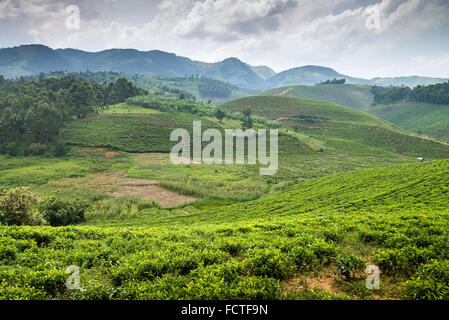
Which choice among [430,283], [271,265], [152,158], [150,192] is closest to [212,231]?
[271,265]

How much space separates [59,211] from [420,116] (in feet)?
630

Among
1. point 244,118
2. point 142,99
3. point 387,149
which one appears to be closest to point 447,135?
point 387,149

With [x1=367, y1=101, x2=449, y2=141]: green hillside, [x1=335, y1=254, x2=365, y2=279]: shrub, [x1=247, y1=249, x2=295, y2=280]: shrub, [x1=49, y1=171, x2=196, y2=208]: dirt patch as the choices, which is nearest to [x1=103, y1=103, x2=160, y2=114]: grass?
[x1=49, y1=171, x2=196, y2=208]: dirt patch

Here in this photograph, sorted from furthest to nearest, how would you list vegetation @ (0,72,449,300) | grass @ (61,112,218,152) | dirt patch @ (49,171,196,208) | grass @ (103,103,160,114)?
grass @ (103,103,160,114) → grass @ (61,112,218,152) → dirt patch @ (49,171,196,208) → vegetation @ (0,72,449,300)

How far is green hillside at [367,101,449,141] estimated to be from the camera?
120 meters

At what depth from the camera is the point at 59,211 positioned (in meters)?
28.7

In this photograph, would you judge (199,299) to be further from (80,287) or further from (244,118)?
(244,118)

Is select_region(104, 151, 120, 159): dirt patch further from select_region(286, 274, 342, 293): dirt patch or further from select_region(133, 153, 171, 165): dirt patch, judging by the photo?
select_region(286, 274, 342, 293): dirt patch

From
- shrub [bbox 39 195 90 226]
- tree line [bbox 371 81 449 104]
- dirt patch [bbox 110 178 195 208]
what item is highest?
tree line [bbox 371 81 449 104]

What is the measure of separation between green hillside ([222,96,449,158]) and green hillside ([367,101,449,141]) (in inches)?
736

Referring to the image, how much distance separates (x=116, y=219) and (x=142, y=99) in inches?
4735

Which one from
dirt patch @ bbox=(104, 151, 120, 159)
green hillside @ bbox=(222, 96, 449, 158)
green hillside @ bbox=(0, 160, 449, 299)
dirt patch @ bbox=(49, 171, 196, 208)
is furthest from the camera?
green hillside @ bbox=(222, 96, 449, 158)

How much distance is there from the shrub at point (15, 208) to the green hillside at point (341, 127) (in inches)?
3876
